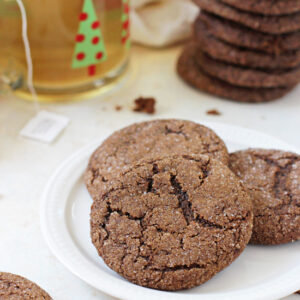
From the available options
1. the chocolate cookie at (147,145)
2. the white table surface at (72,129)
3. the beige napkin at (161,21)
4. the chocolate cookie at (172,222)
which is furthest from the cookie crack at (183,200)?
the beige napkin at (161,21)

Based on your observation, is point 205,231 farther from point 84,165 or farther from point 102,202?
point 84,165

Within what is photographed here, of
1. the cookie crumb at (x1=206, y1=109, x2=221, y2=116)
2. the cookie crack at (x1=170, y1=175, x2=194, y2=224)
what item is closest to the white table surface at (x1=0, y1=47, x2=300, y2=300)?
the cookie crumb at (x1=206, y1=109, x2=221, y2=116)

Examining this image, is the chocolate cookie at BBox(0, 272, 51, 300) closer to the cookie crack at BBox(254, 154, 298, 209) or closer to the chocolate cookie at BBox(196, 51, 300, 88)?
the cookie crack at BBox(254, 154, 298, 209)

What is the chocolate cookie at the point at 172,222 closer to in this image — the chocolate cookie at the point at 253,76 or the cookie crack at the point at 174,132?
the cookie crack at the point at 174,132

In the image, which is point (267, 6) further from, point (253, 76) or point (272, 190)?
point (272, 190)

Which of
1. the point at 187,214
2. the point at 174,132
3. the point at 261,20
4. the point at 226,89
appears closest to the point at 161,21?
the point at 226,89

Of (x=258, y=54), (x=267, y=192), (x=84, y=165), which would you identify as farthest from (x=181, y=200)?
(x=258, y=54)
